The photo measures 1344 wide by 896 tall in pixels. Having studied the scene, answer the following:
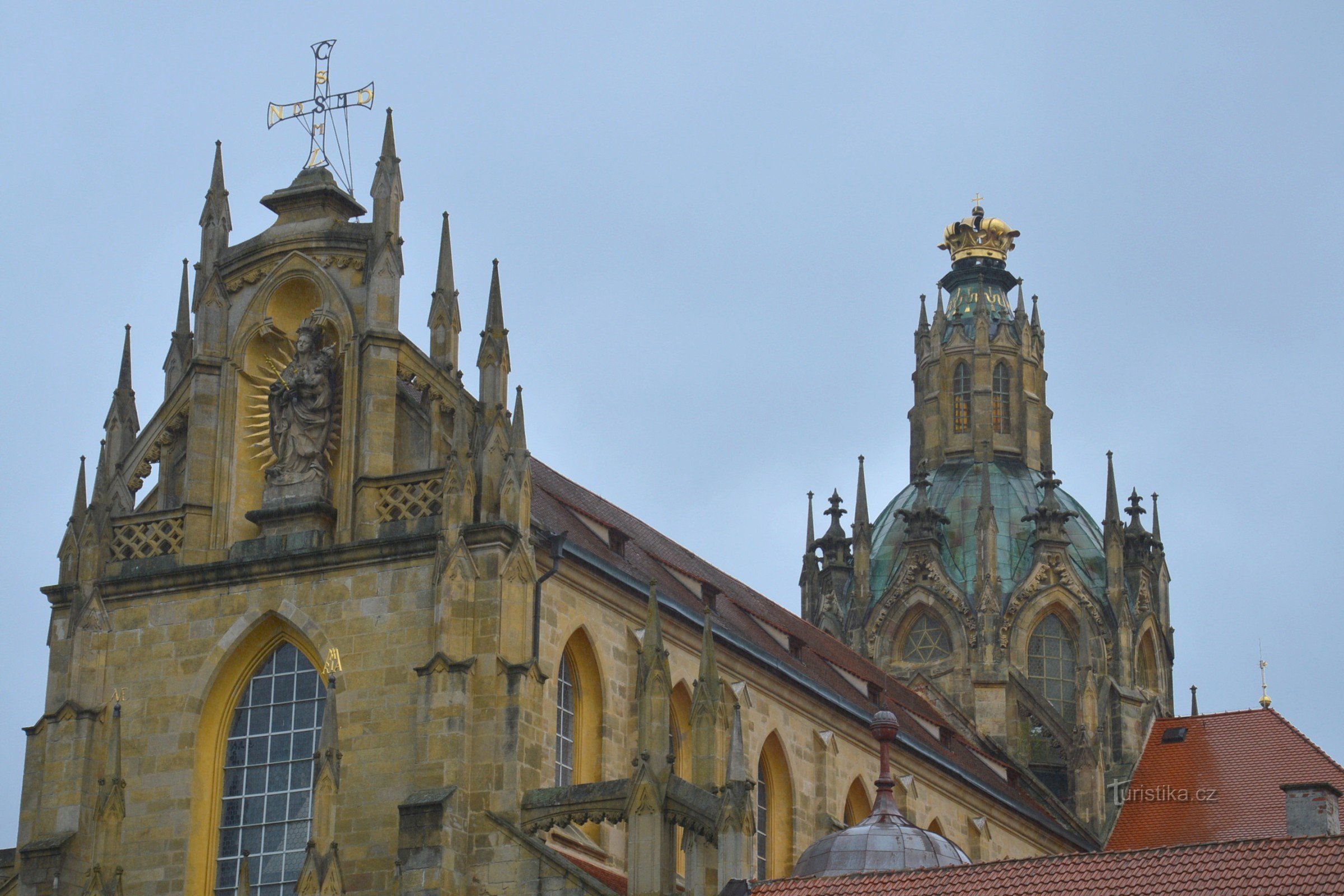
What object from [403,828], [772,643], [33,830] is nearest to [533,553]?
[403,828]

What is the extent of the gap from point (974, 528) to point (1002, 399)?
5.67 meters

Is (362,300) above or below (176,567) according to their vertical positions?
above

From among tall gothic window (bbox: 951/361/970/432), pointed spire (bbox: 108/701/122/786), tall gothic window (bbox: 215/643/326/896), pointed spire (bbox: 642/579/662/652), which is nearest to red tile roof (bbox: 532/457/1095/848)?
pointed spire (bbox: 642/579/662/652)

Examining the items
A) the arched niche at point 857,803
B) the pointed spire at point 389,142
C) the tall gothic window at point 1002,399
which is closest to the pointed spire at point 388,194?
the pointed spire at point 389,142

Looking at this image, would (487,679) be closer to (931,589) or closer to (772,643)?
(772,643)

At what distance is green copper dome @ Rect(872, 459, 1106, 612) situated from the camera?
71375 millimetres

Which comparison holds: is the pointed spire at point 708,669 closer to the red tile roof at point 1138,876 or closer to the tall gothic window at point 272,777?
the red tile roof at point 1138,876

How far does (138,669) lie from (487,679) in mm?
6353

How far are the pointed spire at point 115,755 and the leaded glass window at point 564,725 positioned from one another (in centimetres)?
659

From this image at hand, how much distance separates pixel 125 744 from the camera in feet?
134

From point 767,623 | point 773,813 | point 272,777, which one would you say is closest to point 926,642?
point 767,623

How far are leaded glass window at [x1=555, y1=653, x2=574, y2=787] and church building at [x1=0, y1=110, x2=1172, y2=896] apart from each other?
90 mm

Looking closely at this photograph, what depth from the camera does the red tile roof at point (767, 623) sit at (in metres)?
44.7

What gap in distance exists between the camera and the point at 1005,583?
70.9 m
